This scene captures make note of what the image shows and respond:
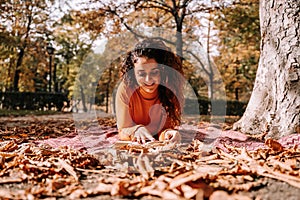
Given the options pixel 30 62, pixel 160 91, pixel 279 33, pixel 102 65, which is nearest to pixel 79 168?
pixel 160 91

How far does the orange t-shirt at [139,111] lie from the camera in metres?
2.71

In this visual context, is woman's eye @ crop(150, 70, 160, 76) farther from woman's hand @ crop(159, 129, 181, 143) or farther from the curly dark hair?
woman's hand @ crop(159, 129, 181, 143)

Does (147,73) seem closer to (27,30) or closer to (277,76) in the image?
(277,76)

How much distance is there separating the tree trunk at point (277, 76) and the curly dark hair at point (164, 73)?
833 millimetres

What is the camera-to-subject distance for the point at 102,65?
8.97 meters

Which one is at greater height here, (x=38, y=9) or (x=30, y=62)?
(x=38, y=9)

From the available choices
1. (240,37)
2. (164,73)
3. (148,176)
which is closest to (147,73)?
(164,73)

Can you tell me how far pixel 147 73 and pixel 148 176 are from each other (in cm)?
142

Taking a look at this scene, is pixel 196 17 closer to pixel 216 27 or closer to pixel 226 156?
pixel 216 27

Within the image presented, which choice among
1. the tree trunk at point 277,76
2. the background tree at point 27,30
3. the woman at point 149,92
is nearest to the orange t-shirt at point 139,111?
the woman at point 149,92

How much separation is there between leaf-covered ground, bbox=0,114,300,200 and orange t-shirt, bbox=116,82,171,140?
800 millimetres

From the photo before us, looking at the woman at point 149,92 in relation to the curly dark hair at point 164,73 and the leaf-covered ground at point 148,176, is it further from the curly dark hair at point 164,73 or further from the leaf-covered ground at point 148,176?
the leaf-covered ground at point 148,176

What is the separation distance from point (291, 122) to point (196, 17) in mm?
11474

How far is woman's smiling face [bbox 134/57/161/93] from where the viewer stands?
104 inches
